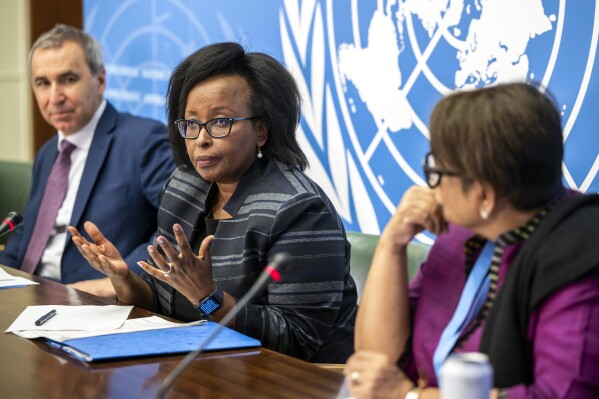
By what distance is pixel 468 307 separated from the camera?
1712 millimetres

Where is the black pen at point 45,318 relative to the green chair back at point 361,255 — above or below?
below

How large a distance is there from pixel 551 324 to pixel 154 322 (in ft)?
3.53

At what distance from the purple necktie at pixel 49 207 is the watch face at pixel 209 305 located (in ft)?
5.70

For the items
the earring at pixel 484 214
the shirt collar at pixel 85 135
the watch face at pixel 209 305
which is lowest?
the watch face at pixel 209 305

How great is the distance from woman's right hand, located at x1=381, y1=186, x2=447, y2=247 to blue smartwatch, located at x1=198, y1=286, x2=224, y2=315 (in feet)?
1.68

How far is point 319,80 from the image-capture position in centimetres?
358

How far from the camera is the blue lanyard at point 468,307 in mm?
1709

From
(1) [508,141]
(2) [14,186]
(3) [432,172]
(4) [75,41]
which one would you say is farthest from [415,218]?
(2) [14,186]

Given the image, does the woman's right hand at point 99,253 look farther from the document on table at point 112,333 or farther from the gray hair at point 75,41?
the gray hair at point 75,41

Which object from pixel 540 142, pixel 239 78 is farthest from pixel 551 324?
pixel 239 78

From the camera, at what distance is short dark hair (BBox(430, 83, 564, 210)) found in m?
1.55

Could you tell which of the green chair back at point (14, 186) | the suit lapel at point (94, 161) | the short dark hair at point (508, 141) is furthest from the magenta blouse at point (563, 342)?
the green chair back at point (14, 186)

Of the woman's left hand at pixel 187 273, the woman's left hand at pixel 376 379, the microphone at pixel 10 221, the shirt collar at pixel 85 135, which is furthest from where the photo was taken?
the shirt collar at pixel 85 135

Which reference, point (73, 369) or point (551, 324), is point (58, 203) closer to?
point (73, 369)
